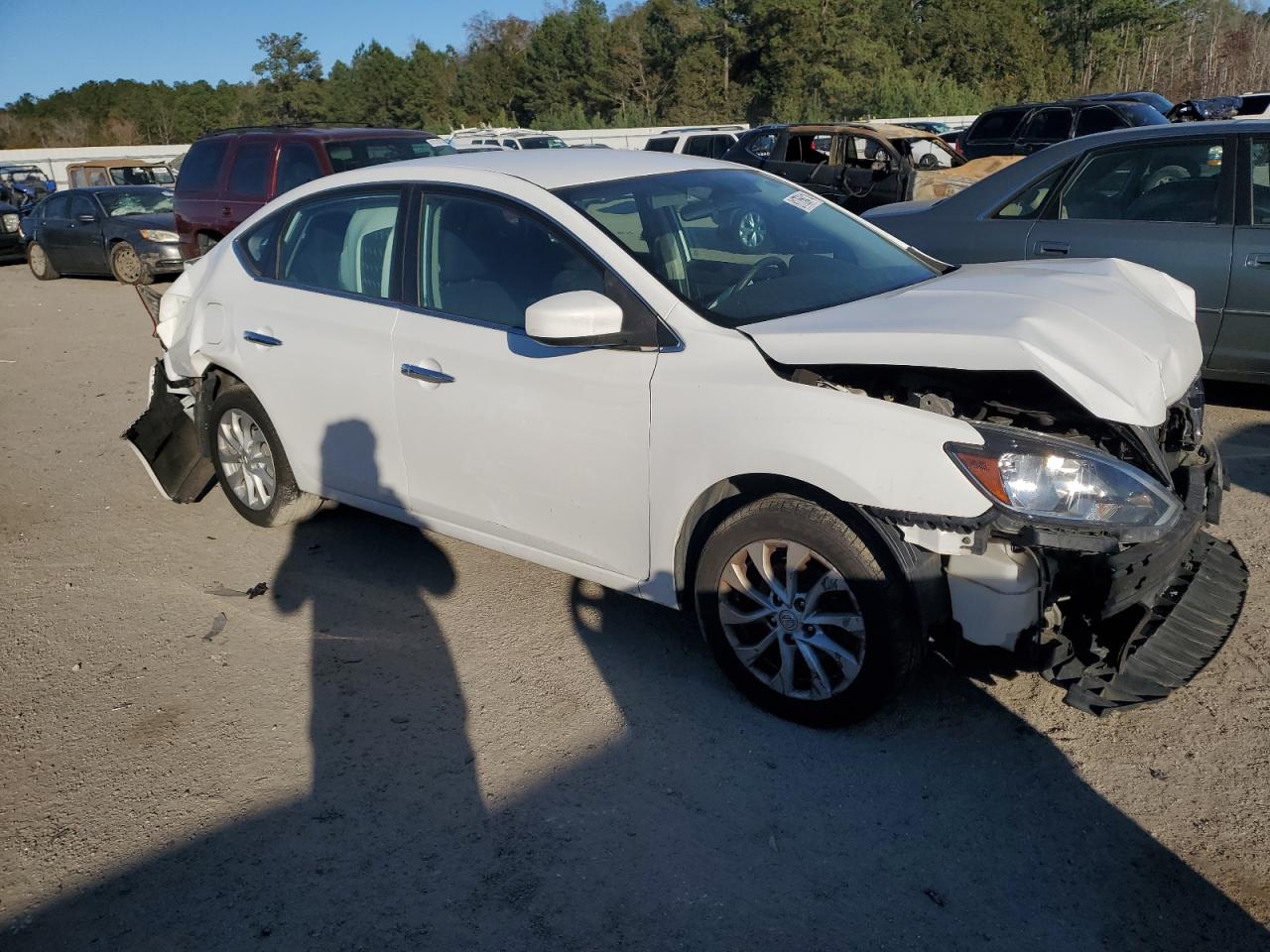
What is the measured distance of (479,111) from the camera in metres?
73.1

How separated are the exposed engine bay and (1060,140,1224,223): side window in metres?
2.90

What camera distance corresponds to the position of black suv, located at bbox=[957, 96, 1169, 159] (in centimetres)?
1630

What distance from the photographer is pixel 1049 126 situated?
17562 mm

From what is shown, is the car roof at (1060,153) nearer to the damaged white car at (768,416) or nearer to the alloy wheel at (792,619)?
the damaged white car at (768,416)

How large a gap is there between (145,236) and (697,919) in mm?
15277

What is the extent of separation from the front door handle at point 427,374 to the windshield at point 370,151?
722 cm

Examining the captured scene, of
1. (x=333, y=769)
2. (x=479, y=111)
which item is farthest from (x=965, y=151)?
(x=479, y=111)

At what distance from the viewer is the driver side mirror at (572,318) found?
3254mm

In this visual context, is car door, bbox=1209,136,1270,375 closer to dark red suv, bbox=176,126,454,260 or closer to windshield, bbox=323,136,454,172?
windshield, bbox=323,136,454,172

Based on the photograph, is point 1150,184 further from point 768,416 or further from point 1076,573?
point 768,416

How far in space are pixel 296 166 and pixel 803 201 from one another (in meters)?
7.95

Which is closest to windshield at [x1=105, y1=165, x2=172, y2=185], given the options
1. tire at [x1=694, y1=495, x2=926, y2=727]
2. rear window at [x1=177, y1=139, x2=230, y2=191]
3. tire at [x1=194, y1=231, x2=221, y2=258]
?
rear window at [x1=177, y1=139, x2=230, y2=191]

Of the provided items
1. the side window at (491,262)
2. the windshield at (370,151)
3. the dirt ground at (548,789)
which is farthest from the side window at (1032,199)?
the windshield at (370,151)

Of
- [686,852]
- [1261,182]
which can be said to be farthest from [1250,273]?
[686,852]
